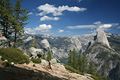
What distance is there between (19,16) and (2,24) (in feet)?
22.9

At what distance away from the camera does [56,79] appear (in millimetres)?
51125

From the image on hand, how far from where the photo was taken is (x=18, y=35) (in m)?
81.1

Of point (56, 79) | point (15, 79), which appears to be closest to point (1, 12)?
point (56, 79)

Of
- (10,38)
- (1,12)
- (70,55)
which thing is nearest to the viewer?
(1,12)

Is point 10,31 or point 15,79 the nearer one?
point 15,79

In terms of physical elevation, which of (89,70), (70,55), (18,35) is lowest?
(89,70)

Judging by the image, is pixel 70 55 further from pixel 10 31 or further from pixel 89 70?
pixel 10 31

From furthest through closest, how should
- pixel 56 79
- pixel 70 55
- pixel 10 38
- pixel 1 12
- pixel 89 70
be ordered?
1. pixel 89 70
2. pixel 70 55
3. pixel 10 38
4. pixel 1 12
5. pixel 56 79

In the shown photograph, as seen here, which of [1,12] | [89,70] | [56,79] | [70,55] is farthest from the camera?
[89,70]

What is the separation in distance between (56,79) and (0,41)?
114 feet

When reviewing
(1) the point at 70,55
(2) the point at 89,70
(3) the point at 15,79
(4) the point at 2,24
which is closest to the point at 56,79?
(3) the point at 15,79

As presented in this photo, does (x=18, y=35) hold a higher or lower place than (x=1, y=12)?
lower

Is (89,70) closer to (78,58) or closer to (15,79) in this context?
(78,58)

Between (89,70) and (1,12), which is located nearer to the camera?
(1,12)
